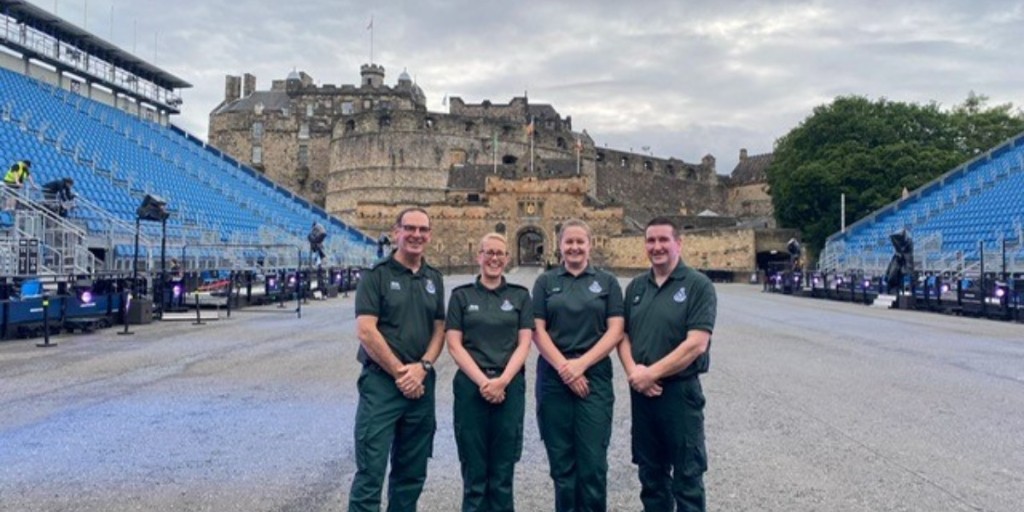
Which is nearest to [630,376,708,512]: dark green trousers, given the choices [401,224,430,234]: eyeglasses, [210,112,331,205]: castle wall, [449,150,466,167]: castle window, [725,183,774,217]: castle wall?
[401,224,430,234]: eyeglasses

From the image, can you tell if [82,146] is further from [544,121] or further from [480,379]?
[544,121]

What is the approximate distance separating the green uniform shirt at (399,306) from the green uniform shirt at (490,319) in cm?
14

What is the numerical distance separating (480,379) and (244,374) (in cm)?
623

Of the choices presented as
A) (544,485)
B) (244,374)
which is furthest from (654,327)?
(244,374)

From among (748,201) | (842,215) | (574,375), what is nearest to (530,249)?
(748,201)

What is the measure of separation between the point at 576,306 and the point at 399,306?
0.98 meters

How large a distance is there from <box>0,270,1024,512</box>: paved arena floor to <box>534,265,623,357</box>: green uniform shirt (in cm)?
113

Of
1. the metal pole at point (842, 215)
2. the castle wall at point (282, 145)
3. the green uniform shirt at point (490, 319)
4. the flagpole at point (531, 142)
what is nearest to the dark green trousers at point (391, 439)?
the green uniform shirt at point (490, 319)

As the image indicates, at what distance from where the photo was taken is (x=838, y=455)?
5.54 meters

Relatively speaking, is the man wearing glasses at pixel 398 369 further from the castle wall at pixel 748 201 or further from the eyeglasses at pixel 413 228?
the castle wall at pixel 748 201

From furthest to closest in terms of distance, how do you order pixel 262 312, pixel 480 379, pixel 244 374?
1. pixel 262 312
2. pixel 244 374
3. pixel 480 379

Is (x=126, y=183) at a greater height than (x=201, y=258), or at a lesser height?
greater

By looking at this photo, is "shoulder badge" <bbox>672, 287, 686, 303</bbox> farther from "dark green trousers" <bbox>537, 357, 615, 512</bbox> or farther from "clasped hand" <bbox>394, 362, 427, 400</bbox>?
"clasped hand" <bbox>394, 362, 427, 400</bbox>

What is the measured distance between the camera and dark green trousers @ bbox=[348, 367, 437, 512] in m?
3.89
